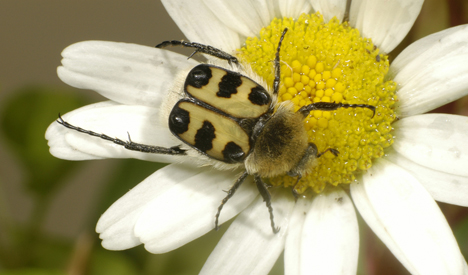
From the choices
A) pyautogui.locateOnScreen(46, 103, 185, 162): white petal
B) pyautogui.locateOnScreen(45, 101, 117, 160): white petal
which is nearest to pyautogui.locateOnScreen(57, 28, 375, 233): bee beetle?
pyautogui.locateOnScreen(46, 103, 185, 162): white petal

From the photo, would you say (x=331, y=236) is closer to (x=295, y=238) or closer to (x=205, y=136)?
(x=295, y=238)

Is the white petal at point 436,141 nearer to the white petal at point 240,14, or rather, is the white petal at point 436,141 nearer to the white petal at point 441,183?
the white petal at point 441,183

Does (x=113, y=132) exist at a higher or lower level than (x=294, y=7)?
lower

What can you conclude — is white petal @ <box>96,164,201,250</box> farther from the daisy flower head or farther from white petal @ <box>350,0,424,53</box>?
white petal @ <box>350,0,424,53</box>

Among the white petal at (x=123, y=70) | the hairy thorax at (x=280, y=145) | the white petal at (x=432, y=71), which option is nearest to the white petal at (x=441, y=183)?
the white petal at (x=432, y=71)

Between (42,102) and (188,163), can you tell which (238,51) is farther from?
(42,102)

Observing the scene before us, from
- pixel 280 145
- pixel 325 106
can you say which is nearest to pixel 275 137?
pixel 280 145
